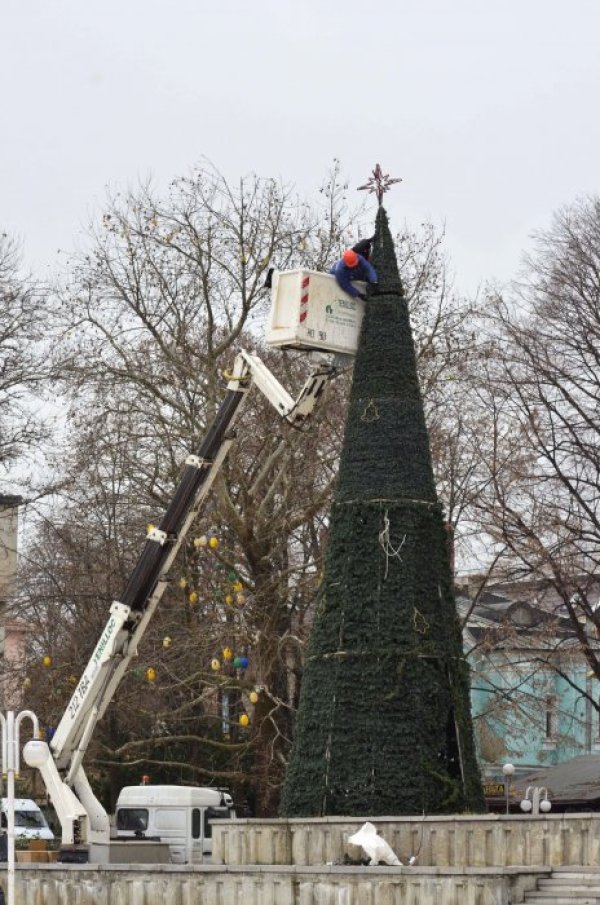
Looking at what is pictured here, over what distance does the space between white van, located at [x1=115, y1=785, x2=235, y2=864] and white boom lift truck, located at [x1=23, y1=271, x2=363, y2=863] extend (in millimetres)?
6021

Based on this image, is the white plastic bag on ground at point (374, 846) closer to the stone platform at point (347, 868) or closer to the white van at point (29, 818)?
the stone platform at point (347, 868)

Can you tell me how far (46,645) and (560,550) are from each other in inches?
638

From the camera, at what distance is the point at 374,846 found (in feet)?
73.2

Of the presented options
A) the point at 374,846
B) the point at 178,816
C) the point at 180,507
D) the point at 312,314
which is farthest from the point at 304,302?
the point at 178,816

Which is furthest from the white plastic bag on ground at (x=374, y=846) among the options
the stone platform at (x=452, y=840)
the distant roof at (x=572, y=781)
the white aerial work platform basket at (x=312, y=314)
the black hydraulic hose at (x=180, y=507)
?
the distant roof at (x=572, y=781)

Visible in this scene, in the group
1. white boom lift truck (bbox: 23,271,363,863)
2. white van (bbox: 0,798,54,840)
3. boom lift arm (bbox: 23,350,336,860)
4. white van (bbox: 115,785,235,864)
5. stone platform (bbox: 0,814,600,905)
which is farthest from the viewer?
white van (bbox: 0,798,54,840)

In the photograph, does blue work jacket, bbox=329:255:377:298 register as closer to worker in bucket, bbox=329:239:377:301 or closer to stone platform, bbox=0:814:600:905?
worker in bucket, bbox=329:239:377:301

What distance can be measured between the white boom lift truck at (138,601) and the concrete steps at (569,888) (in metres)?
7.64

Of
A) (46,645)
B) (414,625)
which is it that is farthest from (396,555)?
(46,645)

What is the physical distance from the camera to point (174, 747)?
44469mm

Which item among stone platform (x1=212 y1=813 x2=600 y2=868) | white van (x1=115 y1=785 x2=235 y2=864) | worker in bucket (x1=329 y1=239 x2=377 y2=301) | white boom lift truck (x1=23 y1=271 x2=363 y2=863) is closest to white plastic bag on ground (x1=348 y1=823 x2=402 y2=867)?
stone platform (x1=212 y1=813 x2=600 y2=868)

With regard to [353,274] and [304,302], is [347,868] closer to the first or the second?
[304,302]

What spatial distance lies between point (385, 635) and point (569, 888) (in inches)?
186

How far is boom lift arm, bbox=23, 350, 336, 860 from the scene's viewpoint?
26.8m
